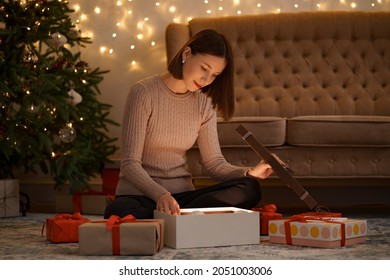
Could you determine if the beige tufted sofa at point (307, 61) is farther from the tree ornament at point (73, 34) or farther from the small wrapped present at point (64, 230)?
the small wrapped present at point (64, 230)

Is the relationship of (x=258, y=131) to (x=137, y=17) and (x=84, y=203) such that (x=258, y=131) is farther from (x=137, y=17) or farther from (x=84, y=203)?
(x=137, y=17)

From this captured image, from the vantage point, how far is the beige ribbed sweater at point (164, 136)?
2.36m

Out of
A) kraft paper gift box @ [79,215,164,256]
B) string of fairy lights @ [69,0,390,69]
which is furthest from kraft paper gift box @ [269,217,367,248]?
string of fairy lights @ [69,0,390,69]

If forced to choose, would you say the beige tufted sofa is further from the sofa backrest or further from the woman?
the woman

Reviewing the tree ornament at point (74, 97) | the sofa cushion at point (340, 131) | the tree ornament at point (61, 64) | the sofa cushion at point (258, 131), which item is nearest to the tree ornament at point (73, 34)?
the tree ornament at point (61, 64)

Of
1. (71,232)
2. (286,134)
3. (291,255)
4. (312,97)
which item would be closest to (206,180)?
(286,134)

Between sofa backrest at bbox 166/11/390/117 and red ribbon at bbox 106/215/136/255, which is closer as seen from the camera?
red ribbon at bbox 106/215/136/255

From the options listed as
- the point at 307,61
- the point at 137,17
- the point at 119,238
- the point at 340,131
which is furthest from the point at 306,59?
the point at 119,238

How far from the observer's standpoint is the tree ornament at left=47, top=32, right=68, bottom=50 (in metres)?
3.36

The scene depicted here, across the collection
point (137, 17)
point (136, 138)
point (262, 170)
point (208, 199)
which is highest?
point (137, 17)

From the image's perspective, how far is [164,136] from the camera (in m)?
2.44

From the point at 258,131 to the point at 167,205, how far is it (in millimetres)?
1121

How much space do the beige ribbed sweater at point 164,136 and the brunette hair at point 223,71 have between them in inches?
2.9

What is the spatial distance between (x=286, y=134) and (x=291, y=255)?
131cm
